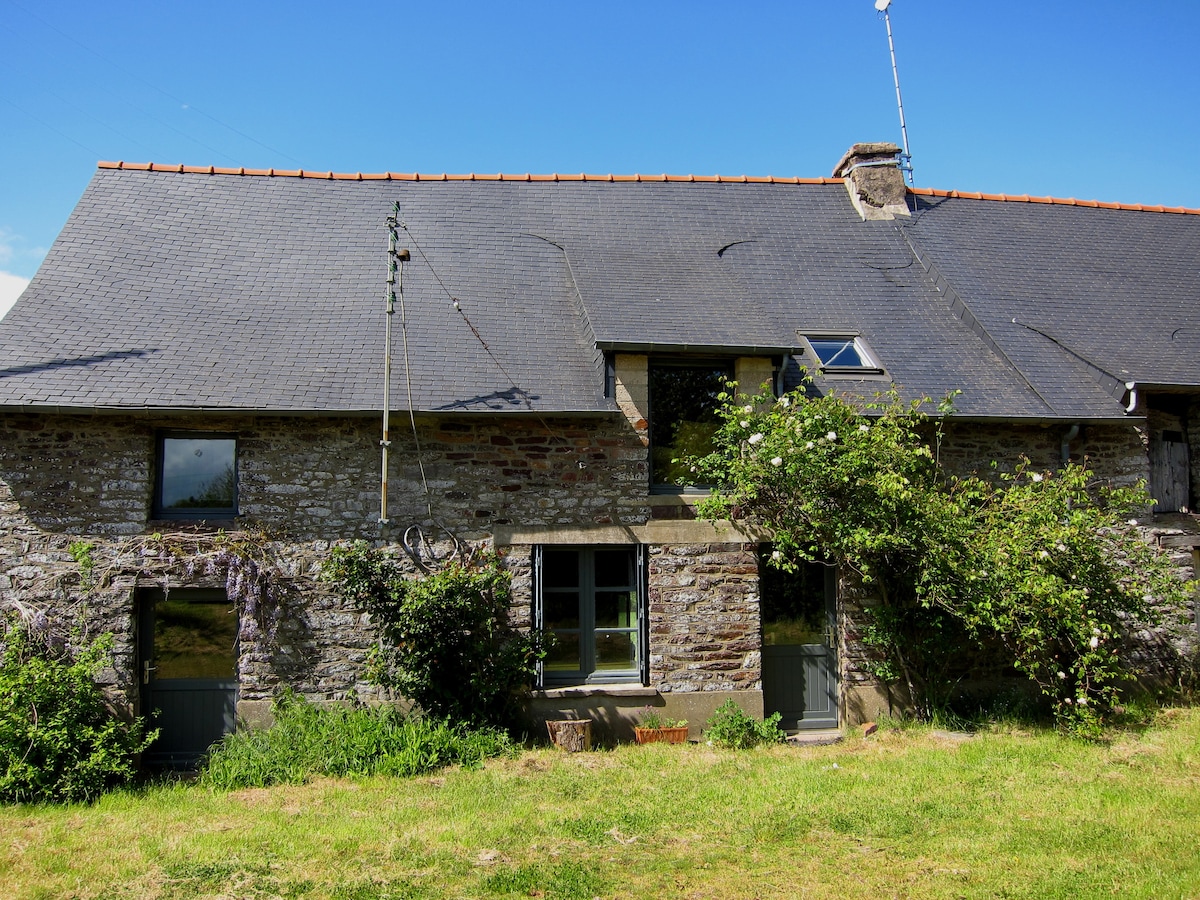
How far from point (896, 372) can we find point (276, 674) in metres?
6.94

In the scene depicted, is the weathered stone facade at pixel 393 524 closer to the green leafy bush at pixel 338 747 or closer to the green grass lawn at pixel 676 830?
the green leafy bush at pixel 338 747

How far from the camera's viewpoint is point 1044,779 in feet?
22.7

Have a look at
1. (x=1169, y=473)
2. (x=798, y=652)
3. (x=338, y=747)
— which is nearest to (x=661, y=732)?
(x=798, y=652)

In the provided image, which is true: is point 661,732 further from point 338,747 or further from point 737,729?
point 338,747

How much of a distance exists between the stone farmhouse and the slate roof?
5 cm

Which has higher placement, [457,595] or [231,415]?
[231,415]

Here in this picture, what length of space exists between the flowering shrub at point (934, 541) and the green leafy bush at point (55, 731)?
563 centimetres

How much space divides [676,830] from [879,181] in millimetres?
9690

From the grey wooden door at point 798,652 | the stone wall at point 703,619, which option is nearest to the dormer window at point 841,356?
the grey wooden door at point 798,652

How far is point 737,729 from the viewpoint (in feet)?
27.2

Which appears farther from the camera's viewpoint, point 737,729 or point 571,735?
point 737,729

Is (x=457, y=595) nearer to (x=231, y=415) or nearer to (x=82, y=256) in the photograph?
(x=231, y=415)

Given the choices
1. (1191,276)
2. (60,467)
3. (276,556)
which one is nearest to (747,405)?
(276,556)

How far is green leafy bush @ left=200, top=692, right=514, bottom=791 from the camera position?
752 centimetres
